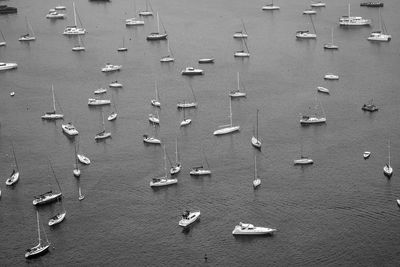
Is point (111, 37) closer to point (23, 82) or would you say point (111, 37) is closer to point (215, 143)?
point (23, 82)

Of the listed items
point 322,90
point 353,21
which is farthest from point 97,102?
point 353,21

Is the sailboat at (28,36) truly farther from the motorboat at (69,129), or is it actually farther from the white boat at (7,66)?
the motorboat at (69,129)

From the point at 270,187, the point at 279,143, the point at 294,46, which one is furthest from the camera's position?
the point at 294,46

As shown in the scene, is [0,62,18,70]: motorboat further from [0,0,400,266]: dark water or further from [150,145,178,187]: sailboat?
[150,145,178,187]: sailboat

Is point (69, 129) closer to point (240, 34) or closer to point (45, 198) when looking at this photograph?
point (45, 198)

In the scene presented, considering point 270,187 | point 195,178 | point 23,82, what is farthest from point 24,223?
point 23,82
